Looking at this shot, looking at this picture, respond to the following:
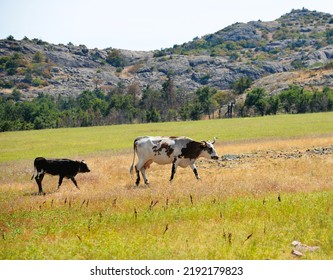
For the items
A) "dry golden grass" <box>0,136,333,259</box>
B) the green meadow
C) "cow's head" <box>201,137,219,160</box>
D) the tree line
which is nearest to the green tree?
the tree line

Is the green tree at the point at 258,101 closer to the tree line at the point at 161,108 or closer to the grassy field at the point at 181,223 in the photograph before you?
the tree line at the point at 161,108

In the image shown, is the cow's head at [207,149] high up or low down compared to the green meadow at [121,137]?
up

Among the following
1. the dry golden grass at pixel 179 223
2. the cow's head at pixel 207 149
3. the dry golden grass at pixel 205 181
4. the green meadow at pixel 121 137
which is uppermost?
the cow's head at pixel 207 149

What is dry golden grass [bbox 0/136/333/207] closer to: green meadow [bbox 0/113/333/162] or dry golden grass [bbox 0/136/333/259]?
dry golden grass [bbox 0/136/333/259]

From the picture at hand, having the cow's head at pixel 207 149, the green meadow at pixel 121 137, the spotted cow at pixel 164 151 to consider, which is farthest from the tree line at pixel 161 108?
the spotted cow at pixel 164 151

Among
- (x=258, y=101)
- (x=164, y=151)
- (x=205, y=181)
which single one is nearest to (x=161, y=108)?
(x=258, y=101)

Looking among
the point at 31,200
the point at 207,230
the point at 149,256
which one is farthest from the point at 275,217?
the point at 31,200

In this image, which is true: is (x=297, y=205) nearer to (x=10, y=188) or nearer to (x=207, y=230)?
(x=207, y=230)

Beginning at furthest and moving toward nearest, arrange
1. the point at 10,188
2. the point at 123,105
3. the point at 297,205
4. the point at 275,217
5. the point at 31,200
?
the point at 123,105
the point at 10,188
the point at 31,200
the point at 297,205
the point at 275,217

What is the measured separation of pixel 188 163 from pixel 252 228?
11755 mm

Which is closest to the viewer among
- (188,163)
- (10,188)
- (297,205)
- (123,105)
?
(297,205)

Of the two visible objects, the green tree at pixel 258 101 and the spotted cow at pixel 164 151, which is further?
the green tree at pixel 258 101

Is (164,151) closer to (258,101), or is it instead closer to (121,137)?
(121,137)

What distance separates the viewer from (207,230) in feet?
37.0
